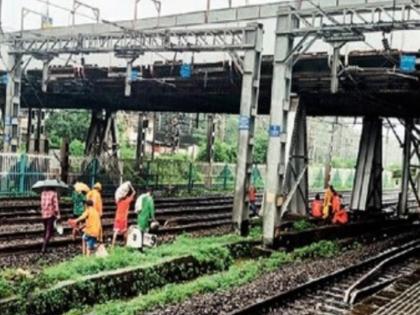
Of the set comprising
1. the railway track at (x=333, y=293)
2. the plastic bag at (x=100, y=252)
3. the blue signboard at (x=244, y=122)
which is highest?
the blue signboard at (x=244, y=122)

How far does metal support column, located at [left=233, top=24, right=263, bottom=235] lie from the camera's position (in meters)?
17.7

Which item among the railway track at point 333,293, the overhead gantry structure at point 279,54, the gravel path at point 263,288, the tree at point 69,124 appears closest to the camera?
the gravel path at point 263,288

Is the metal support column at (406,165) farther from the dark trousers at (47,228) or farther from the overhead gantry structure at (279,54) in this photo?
the dark trousers at (47,228)

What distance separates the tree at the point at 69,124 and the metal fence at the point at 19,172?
28.4 m

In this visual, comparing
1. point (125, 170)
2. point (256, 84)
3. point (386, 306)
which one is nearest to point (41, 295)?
point (386, 306)

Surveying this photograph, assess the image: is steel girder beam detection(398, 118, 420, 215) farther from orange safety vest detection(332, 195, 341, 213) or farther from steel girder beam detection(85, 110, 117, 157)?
steel girder beam detection(85, 110, 117, 157)

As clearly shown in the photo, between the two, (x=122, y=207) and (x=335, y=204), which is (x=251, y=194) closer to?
(x=335, y=204)

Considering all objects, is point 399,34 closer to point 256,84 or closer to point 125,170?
point 256,84

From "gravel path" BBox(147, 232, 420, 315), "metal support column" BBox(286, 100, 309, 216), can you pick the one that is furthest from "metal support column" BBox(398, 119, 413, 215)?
"gravel path" BBox(147, 232, 420, 315)

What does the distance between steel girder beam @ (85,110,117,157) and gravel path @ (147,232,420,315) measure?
76.1 feet

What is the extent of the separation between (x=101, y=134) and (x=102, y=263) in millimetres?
27643

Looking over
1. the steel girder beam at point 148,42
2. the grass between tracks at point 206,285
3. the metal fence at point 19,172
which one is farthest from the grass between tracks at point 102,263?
the metal fence at point 19,172

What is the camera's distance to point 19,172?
990 inches

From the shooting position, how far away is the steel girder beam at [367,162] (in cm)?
2853
